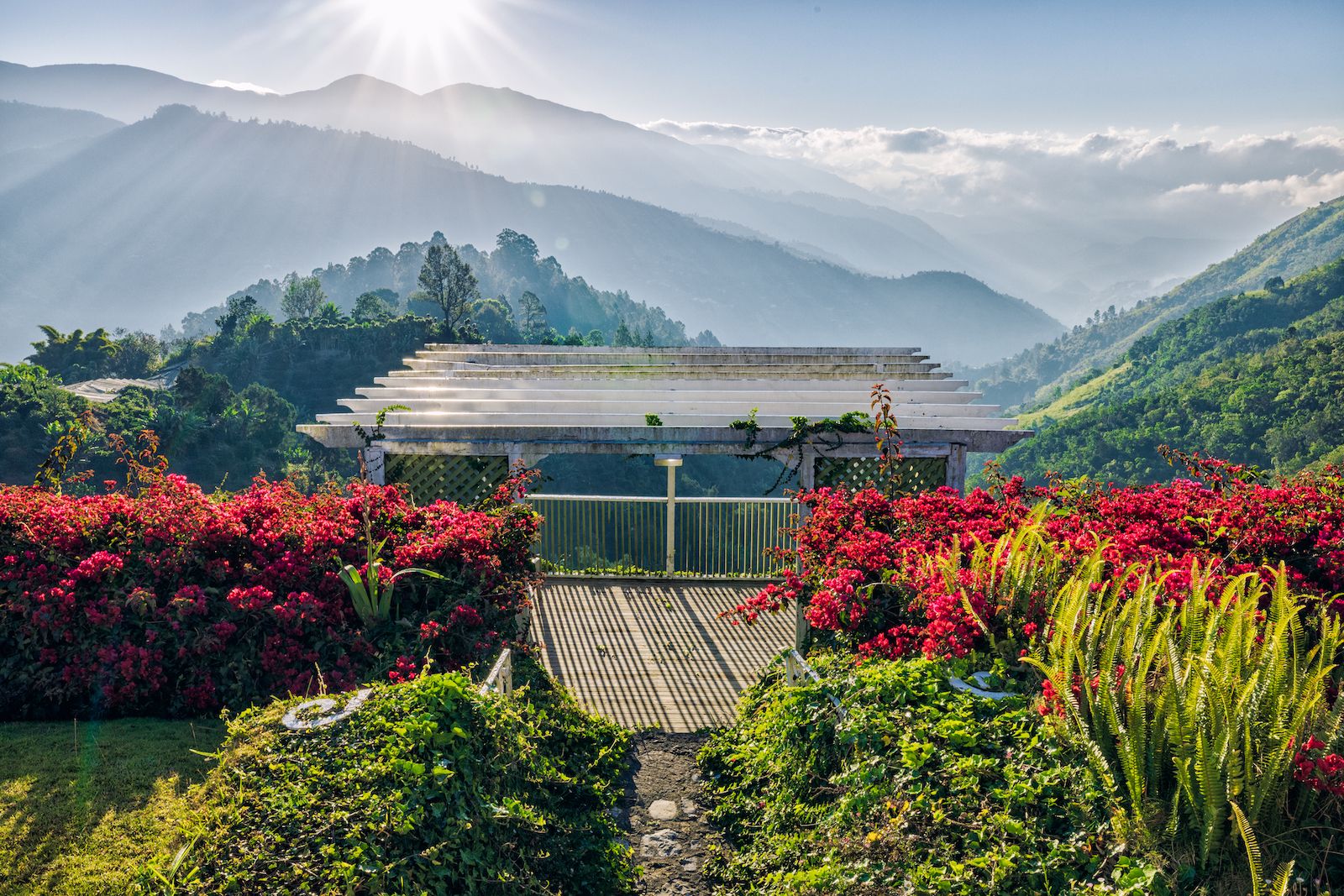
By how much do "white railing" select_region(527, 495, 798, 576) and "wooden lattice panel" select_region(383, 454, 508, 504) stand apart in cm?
164

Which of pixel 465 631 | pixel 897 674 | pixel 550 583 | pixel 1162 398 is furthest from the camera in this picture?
pixel 1162 398

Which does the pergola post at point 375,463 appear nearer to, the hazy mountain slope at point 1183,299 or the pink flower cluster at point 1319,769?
the pink flower cluster at point 1319,769

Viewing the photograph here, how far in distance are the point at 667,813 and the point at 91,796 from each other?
2.84 metres

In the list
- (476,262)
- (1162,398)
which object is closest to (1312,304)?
(1162,398)

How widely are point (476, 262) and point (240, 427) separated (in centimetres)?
10581

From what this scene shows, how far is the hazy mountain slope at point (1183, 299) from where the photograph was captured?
12912 centimetres

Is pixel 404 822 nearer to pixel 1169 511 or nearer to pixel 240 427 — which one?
pixel 1169 511

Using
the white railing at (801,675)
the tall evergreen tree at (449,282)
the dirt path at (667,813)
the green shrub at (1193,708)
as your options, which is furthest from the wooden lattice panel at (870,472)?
the tall evergreen tree at (449,282)

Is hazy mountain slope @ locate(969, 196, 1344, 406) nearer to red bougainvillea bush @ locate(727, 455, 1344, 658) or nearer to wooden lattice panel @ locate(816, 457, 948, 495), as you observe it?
wooden lattice panel @ locate(816, 457, 948, 495)

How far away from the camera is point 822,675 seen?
15.9 ft

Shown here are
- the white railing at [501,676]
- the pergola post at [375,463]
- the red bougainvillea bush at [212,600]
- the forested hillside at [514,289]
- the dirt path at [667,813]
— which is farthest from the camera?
the forested hillside at [514,289]

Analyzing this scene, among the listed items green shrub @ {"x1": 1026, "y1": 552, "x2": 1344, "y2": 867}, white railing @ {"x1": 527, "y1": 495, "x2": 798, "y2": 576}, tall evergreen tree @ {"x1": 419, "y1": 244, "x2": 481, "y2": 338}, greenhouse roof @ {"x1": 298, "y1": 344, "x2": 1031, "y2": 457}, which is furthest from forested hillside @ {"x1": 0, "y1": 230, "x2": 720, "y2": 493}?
green shrub @ {"x1": 1026, "y1": 552, "x2": 1344, "y2": 867}

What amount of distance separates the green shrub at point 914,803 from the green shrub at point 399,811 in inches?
32.9

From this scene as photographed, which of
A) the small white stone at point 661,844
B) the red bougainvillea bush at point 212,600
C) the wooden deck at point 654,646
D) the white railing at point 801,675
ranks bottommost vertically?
the small white stone at point 661,844
